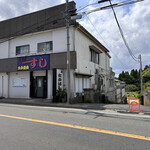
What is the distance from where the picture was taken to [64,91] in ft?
40.2

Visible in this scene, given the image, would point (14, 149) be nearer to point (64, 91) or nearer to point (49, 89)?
point (64, 91)

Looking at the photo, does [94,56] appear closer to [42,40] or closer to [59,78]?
[42,40]

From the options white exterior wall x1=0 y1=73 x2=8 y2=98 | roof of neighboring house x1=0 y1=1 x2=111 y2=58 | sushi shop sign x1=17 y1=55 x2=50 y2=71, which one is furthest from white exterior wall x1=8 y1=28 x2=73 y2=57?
white exterior wall x1=0 y1=73 x2=8 y2=98

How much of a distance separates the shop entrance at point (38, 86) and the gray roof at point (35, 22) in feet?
16.4

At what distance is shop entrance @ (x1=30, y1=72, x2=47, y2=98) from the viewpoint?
14.0m

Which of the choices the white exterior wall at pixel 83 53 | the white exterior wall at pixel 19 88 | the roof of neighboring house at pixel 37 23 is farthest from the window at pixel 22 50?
the white exterior wall at pixel 83 53

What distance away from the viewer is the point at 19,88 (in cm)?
1532

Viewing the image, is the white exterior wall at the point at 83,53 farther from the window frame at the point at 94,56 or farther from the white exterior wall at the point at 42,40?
the white exterior wall at the point at 42,40

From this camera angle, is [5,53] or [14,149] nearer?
[14,149]

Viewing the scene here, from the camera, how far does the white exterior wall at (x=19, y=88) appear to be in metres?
14.8

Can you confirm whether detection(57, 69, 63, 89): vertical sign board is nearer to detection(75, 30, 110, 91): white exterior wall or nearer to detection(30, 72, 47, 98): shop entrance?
detection(75, 30, 110, 91): white exterior wall

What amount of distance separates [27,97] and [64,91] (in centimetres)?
488

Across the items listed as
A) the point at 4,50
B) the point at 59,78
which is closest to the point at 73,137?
the point at 59,78

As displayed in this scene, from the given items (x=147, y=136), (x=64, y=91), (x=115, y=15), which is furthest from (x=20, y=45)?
(x=147, y=136)
